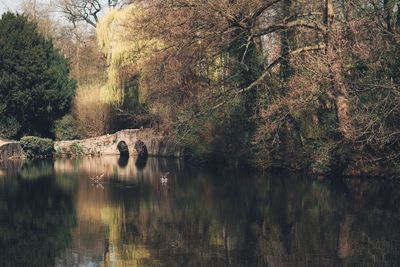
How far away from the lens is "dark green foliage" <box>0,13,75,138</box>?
143 feet

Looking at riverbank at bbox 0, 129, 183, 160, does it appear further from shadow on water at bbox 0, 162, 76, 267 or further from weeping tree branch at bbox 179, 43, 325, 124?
weeping tree branch at bbox 179, 43, 325, 124

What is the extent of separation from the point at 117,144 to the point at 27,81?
671 centimetres

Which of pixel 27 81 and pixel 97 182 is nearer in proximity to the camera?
pixel 97 182

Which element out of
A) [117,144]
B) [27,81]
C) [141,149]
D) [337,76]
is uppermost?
[27,81]

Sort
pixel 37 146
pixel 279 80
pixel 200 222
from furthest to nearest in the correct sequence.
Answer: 1. pixel 37 146
2. pixel 279 80
3. pixel 200 222

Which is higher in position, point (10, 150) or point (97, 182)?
point (10, 150)

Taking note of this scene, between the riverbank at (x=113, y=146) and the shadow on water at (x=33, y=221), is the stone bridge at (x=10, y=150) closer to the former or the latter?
the riverbank at (x=113, y=146)

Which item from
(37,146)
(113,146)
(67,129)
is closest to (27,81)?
(37,146)

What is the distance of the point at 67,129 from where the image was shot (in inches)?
1806

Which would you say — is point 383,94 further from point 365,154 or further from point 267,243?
point 267,243

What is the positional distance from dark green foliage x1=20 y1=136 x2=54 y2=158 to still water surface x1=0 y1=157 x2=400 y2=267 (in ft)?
48.6

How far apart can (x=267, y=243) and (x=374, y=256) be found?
233cm

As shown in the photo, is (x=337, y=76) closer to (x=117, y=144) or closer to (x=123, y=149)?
(x=117, y=144)

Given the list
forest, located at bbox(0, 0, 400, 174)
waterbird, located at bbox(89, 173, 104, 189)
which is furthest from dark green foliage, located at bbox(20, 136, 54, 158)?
waterbird, located at bbox(89, 173, 104, 189)
